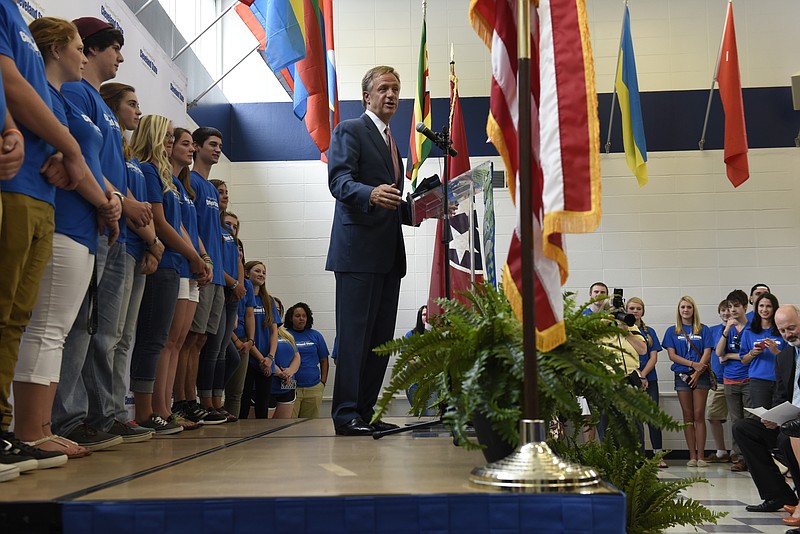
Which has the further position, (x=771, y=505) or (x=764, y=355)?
(x=764, y=355)

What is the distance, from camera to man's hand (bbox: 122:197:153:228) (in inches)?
114

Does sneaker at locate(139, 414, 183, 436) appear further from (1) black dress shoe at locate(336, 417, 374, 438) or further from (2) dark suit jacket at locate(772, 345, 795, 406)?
(2) dark suit jacket at locate(772, 345, 795, 406)

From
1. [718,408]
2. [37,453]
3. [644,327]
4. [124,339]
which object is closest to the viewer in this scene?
[37,453]

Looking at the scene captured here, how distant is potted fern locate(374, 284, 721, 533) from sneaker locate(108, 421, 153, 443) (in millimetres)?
1237

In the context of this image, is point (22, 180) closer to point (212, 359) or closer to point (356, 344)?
point (356, 344)

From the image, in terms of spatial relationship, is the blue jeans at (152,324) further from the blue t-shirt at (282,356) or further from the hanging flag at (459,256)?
the blue t-shirt at (282,356)

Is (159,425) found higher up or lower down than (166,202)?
→ lower down

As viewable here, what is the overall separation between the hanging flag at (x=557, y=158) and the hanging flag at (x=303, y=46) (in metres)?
3.28

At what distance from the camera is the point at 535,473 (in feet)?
4.87

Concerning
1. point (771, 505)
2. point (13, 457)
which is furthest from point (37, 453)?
point (771, 505)

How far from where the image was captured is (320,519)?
1.43 metres

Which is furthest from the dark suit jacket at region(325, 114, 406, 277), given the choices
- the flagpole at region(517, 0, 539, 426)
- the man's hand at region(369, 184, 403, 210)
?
the flagpole at region(517, 0, 539, 426)

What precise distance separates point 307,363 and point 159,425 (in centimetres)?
334

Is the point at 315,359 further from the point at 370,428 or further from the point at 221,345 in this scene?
the point at 370,428
